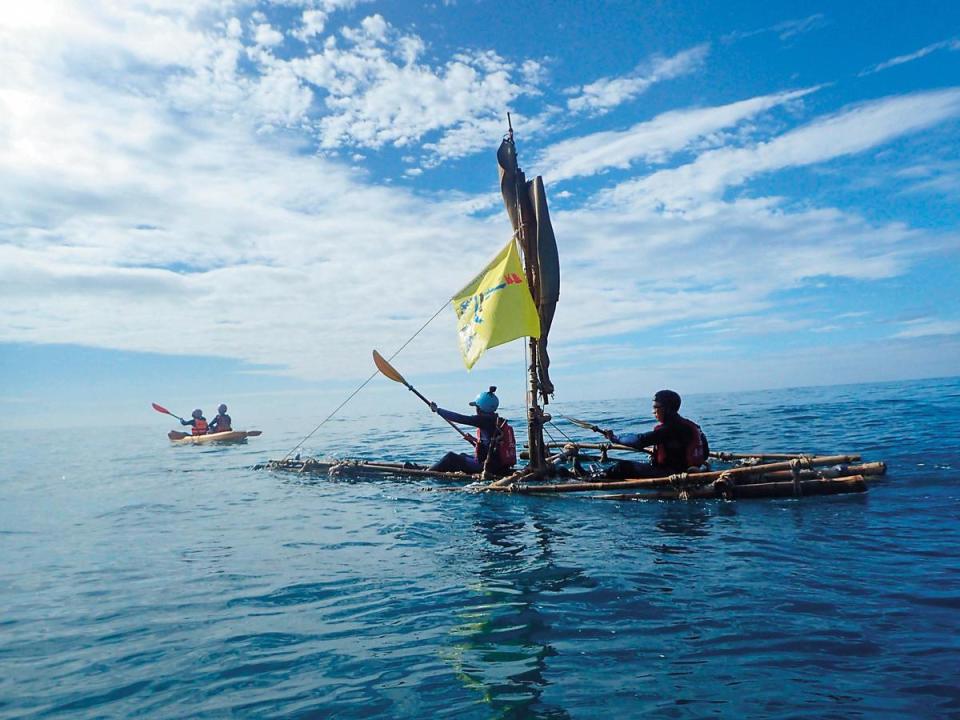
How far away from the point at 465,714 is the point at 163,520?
38.7ft

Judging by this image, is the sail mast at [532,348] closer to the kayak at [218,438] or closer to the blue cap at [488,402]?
the blue cap at [488,402]

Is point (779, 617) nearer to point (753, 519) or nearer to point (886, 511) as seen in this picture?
point (753, 519)

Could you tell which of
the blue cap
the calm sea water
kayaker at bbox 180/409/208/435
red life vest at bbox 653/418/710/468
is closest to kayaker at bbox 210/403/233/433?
kayaker at bbox 180/409/208/435

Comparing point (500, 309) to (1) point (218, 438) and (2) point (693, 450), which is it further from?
(1) point (218, 438)

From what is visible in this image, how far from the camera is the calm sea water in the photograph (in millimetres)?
5102

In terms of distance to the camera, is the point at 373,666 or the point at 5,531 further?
the point at 5,531

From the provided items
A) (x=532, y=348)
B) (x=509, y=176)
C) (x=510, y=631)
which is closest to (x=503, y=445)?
(x=532, y=348)

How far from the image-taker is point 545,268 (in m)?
14.3

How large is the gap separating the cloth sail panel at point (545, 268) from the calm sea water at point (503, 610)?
322 cm

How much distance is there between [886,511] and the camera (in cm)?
1050

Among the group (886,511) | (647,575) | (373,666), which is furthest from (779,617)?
(886,511)

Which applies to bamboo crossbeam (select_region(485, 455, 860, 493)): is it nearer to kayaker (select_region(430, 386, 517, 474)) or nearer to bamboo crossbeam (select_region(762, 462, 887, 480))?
bamboo crossbeam (select_region(762, 462, 887, 480))

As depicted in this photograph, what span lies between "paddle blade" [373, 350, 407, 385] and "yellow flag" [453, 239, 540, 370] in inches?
77.7

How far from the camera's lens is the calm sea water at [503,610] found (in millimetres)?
5102
